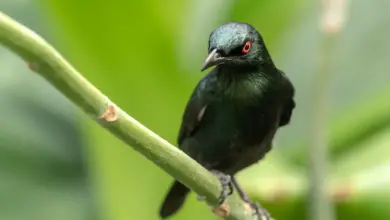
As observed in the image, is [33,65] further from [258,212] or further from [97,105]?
[258,212]

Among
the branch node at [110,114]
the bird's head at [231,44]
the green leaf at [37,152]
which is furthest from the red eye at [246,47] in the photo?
the green leaf at [37,152]

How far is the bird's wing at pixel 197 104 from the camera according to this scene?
50 cm

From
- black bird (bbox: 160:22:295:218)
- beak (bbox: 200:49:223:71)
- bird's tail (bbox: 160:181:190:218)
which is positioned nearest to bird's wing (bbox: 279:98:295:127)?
black bird (bbox: 160:22:295:218)

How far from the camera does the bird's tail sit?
57 cm

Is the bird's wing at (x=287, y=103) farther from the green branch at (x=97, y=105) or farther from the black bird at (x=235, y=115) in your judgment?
the green branch at (x=97, y=105)

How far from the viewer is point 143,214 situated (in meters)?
0.70

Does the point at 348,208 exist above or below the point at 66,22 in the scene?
below

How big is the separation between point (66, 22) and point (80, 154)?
0.63 m

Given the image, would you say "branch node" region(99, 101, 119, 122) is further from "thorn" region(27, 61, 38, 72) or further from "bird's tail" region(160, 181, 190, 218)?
"bird's tail" region(160, 181, 190, 218)

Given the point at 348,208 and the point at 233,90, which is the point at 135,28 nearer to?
the point at 233,90

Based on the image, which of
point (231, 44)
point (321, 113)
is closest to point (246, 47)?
point (231, 44)

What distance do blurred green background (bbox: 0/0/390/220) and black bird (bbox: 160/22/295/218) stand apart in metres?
0.06

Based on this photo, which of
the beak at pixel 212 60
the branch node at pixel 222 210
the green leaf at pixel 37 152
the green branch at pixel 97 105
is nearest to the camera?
the green branch at pixel 97 105

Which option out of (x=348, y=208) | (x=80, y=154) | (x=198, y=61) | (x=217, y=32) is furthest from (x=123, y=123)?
(x=80, y=154)
